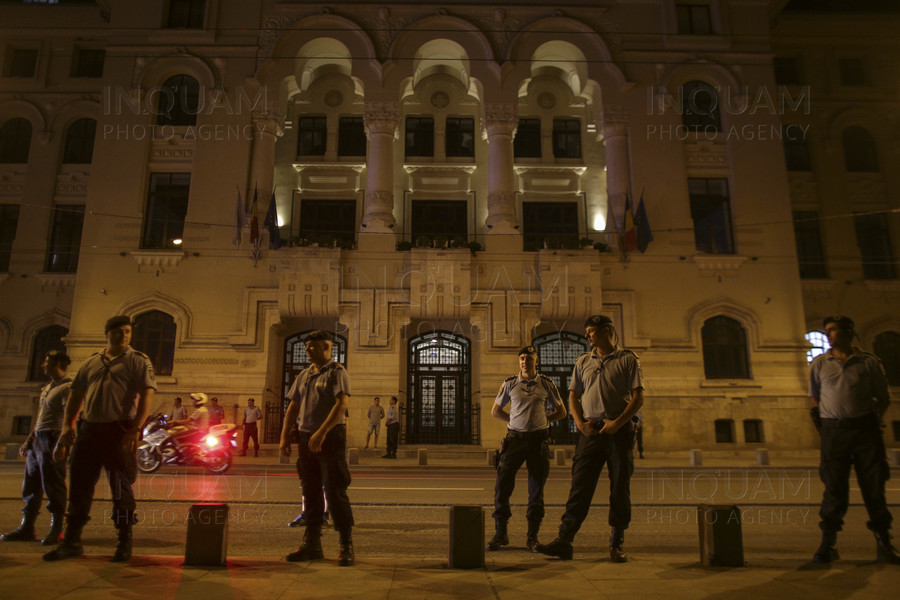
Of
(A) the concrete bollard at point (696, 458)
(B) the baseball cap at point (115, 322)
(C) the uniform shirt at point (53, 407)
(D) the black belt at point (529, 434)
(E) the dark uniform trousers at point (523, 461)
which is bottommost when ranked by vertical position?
(A) the concrete bollard at point (696, 458)

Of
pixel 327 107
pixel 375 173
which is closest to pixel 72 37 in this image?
pixel 327 107

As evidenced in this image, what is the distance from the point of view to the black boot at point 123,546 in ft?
17.3

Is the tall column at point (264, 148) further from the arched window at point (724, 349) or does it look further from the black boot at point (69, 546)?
the black boot at point (69, 546)

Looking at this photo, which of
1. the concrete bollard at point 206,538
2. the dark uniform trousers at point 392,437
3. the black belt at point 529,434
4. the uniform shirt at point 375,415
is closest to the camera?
the concrete bollard at point 206,538

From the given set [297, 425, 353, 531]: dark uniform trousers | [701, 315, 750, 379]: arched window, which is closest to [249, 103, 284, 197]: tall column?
[701, 315, 750, 379]: arched window

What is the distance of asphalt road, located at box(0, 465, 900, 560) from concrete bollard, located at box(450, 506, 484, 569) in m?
0.74

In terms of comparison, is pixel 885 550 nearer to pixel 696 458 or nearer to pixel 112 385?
pixel 112 385

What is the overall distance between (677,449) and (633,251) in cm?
708

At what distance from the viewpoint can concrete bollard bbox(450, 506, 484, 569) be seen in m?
5.21

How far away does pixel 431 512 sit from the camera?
8656 millimetres

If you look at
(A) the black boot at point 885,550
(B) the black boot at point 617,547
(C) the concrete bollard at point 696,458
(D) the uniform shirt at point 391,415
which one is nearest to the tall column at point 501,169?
(D) the uniform shirt at point 391,415

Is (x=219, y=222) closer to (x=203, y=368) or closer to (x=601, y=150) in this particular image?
(x=203, y=368)

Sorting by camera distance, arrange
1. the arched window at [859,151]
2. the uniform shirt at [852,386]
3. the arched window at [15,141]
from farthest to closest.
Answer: the arched window at [859,151]
the arched window at [15,141]
the uniform shirt at [852,386]

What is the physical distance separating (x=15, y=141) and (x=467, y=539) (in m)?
28.8
